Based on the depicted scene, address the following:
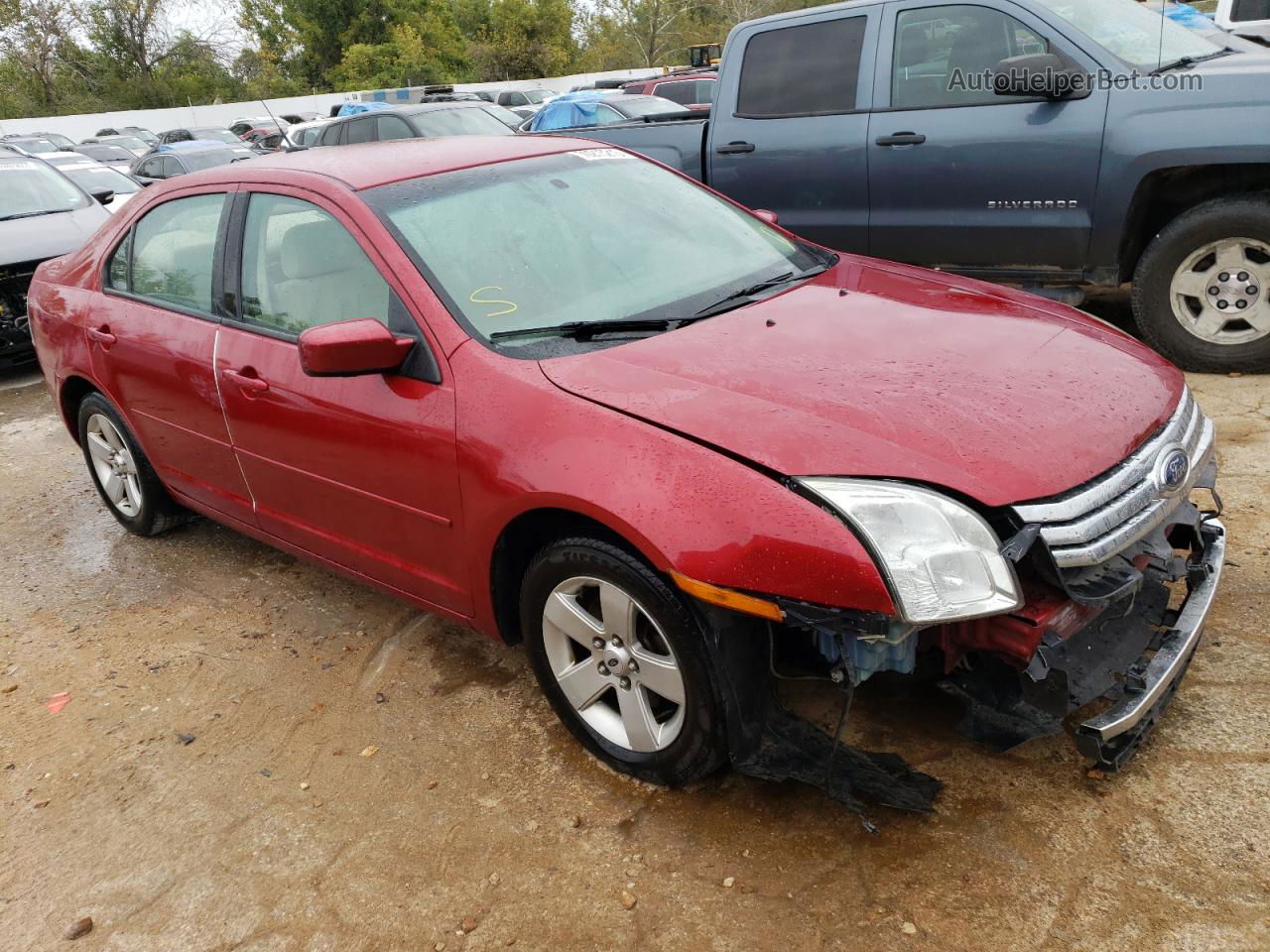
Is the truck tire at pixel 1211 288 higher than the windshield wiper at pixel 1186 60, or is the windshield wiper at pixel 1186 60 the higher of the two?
the windshield wiper at pixel 1186 60

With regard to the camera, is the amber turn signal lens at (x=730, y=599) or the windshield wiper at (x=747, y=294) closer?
the amber turn signal lens at (x=730, y=599)

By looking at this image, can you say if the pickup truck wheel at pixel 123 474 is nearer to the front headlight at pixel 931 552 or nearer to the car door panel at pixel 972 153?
the front headlight at pixel 931 552

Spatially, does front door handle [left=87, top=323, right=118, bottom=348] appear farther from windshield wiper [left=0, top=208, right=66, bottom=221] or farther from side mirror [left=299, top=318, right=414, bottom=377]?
windshield wiper [left=0, top=208, right=66, bottom=221]

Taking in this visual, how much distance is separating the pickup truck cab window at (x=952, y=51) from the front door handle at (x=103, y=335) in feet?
13.8

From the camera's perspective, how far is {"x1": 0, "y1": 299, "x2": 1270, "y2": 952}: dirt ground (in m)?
2.29

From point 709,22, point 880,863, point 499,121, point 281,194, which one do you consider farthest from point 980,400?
point 709,22

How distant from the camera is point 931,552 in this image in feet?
7.12

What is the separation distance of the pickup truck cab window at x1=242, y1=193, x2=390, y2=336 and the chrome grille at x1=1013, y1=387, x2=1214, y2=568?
1916mm

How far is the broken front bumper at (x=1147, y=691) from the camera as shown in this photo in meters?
2.33

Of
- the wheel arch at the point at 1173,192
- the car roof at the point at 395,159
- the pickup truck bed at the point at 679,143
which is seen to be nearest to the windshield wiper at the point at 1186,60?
the wheel arch at the point at 1173,192

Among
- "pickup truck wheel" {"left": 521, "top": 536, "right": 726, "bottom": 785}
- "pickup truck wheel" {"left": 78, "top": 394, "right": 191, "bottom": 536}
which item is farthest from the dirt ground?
"pickup truck wheel" {"left": 78, "top": 394, "right": 191, "bottom": 536}

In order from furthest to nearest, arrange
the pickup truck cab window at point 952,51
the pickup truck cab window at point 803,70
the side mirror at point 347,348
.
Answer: the pickup truck cab window at point 803,70 < the pickup truck cab window at point 952,51 < the side mirror at point 347,348

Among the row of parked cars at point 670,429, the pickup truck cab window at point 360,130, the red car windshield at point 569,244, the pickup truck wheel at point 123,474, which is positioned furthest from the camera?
the pickup truck cab window at point 360,130

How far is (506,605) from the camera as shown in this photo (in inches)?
116
